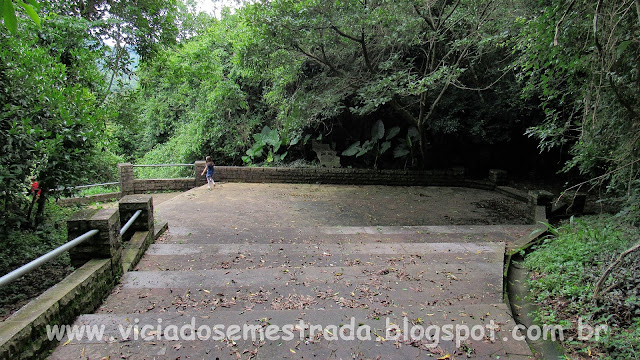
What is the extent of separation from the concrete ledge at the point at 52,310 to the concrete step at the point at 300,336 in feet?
0.41

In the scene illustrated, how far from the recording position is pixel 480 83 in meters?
10.1

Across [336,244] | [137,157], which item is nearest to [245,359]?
[336,244]

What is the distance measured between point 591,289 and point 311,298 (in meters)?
2.30

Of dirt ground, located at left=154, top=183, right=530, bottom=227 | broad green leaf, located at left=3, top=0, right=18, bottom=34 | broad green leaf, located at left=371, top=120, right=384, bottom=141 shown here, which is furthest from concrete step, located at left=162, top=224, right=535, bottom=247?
broad green leaf, located at left=371, top=120, right=384, bottom=141

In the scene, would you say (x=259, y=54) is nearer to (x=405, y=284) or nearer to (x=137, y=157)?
(x=405, y=284)

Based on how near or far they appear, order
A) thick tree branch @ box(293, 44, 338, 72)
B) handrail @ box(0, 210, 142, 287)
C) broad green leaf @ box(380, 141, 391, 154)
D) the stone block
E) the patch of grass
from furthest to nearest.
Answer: broad green leaf @ box(380, 141, 391, 154), thick tree branch @ box(293, 44, 338, 72), the stone block, the patch of grass, handrail @ box(0, 210, 142, 287)

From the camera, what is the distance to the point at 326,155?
39.6ft

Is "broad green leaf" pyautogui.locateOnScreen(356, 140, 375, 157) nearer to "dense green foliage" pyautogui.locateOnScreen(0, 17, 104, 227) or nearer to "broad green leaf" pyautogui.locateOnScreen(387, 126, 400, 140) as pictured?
"broad green leaf" pyautogui.locateOnScreen(387, 126, 400, 140)

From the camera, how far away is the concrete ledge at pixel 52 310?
6.22 ft

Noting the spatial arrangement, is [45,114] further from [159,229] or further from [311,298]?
[311,298]

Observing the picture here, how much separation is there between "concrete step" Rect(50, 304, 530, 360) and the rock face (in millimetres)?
9515

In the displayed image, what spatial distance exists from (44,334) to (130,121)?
7.53 meters

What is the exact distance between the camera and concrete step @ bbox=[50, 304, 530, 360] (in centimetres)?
207

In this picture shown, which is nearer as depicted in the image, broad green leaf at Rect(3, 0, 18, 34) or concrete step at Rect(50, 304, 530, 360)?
broad green leaf at Rect(3, 0, 18, 34)
